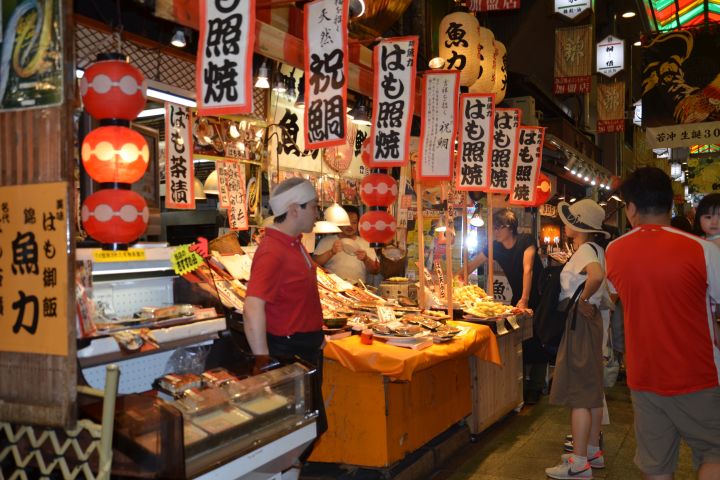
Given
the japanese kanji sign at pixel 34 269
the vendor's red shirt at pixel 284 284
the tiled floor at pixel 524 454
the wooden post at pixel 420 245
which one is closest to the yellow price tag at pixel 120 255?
the japanese kanji sign at pixel 34 269

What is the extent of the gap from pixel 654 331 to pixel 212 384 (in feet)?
9.04

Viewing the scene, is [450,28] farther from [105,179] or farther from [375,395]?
[105,179]

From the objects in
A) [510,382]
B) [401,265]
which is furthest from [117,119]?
[401,265]

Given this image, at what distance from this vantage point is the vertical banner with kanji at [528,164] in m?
11.1

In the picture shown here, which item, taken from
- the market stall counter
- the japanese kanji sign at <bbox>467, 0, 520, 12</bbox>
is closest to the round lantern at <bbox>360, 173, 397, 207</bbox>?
the market stall counter

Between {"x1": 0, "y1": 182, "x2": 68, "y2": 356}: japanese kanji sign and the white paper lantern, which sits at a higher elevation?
the white paper lantern

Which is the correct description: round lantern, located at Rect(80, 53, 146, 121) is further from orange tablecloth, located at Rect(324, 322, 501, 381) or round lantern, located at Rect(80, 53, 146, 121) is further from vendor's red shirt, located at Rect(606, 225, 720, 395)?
vendor's red shirt, located at Rect(606, 225, 720, 395)

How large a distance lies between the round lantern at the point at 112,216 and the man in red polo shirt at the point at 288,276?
0.91m

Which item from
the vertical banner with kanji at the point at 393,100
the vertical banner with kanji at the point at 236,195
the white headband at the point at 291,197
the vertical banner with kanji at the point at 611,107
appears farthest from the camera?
the vertical banner with kanji at the point at 611,107

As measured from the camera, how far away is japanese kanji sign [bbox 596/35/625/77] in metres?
18.1

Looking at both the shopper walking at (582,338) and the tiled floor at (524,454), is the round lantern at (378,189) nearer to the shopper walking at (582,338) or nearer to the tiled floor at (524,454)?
the shopper walking at (582,338)

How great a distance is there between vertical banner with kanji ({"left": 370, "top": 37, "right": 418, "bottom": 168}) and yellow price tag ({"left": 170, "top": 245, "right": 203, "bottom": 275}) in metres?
3.08

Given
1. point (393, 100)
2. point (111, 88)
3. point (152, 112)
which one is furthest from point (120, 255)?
point (152, 112)

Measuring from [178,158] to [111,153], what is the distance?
3.20 m
